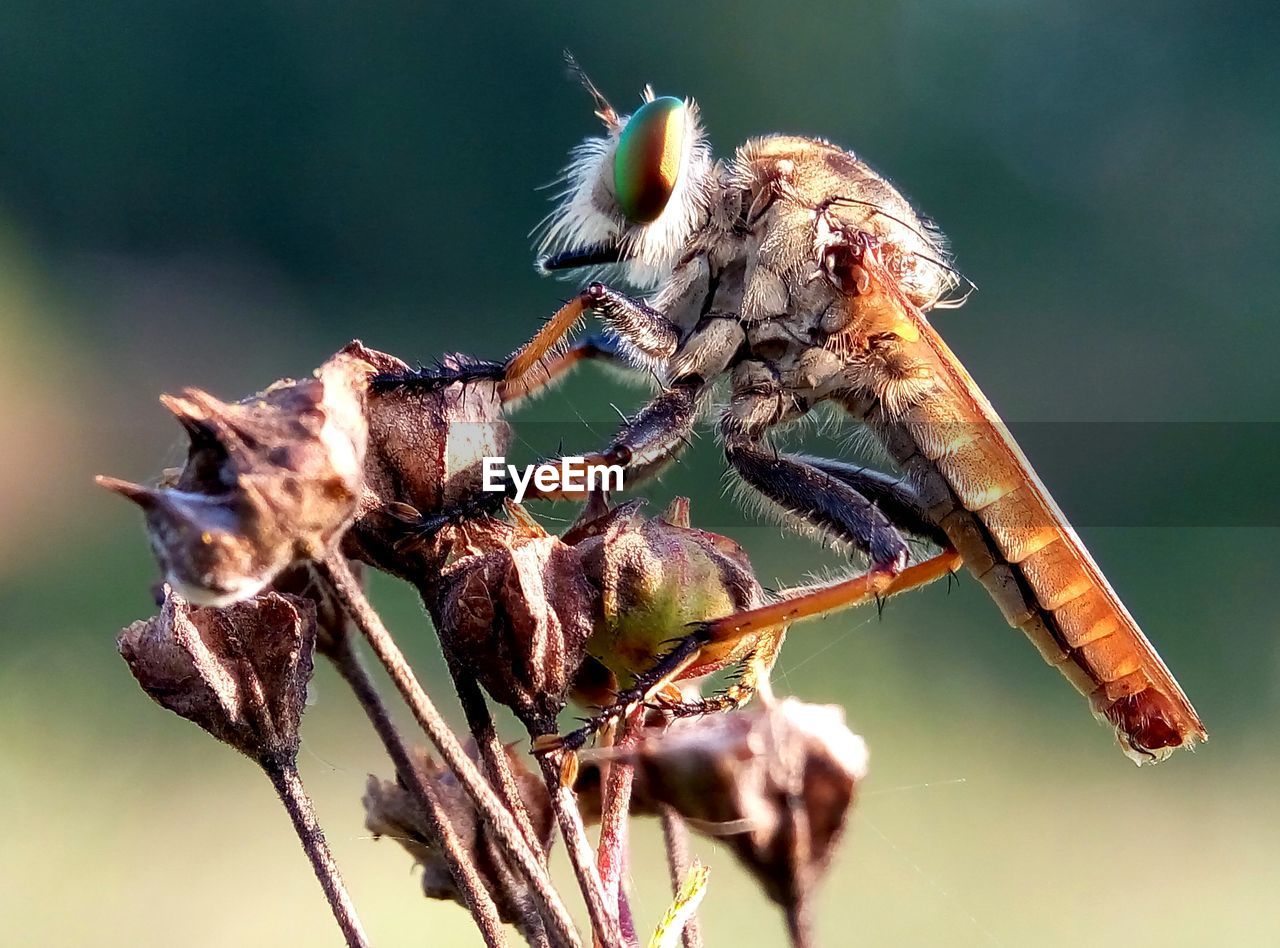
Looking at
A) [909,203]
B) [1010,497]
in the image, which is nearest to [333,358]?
[1010,497]

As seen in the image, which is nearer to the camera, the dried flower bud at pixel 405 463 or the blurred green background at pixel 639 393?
the dried flower bud at pixel 405 463

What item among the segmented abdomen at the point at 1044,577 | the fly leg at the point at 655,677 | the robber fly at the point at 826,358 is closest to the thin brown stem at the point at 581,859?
the fly leg at the point at 655,677

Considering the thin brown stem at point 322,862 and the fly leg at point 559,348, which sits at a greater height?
the fly leg at point 559,348

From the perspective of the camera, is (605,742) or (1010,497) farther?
(1010,497)

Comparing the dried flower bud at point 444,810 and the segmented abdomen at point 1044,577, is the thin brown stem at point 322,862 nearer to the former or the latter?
the dried flower bud at point 444,810

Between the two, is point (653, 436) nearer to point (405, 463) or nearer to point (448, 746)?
point (405, 463)

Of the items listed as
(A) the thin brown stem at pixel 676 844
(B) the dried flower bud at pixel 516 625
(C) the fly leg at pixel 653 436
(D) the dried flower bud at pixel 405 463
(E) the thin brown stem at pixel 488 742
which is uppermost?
(C) the fly leg at pixel 653 436

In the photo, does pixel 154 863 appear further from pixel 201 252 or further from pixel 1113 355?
pixel 1113 355

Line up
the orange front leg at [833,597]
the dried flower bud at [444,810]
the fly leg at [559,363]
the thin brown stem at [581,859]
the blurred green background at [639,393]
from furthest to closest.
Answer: the blurred green background at [639,393]
the fly leg at [559,363]
the orange front leg at [833,597]
the dried flower bud at [444,810]
the thin brown stem at [581,859]
